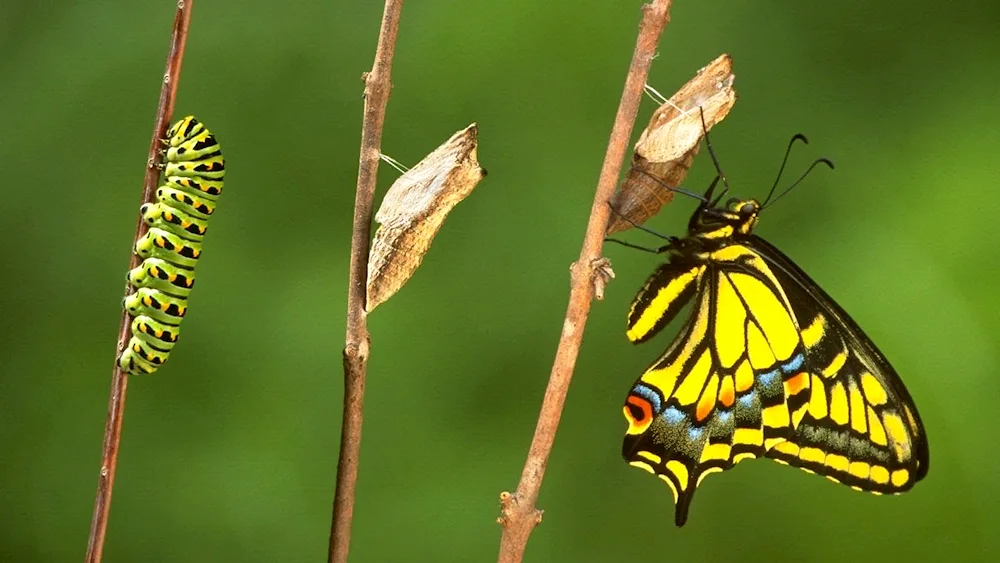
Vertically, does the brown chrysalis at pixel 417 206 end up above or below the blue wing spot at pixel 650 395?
above

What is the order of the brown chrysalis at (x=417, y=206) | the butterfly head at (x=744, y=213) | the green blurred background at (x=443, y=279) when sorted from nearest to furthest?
the brown chrysalis at (x=417, y=206), the butterfly head at (x=744, y=213), the green blurred background at (x=443, y=279)

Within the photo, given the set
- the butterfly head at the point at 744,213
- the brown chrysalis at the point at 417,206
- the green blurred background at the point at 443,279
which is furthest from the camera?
the green blurred background at the point at 443,279

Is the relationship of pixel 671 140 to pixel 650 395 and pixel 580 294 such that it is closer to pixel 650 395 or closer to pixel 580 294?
pixel 580 294

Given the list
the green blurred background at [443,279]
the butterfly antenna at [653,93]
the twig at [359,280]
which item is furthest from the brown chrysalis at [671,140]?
the green blurred background at [443,279]

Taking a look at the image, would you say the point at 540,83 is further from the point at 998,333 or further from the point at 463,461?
the point at 998,333

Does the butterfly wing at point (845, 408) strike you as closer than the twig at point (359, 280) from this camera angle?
No

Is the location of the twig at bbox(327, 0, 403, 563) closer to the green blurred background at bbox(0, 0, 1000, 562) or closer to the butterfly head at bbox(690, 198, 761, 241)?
the butterfly head at bbox(690, 198, 761, 241)

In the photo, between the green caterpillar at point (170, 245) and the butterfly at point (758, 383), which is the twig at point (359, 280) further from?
the butterfly at point (758, 383)
